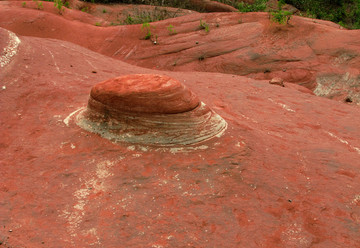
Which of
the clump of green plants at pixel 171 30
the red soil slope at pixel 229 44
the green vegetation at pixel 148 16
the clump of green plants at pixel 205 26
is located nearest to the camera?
the red soil slope at pixel 229 44

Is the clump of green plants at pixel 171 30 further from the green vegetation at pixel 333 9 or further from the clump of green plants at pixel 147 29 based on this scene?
the green vegetation at pixel 333 9

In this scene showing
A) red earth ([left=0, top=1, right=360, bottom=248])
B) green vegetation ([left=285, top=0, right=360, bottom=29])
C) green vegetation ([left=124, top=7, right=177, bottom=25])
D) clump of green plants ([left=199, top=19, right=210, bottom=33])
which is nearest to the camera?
red earth ([left=0, top=1, right=360, bottom=248])

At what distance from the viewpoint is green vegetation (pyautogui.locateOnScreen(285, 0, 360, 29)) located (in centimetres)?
1474

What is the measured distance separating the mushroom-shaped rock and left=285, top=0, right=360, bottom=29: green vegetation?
13.6m

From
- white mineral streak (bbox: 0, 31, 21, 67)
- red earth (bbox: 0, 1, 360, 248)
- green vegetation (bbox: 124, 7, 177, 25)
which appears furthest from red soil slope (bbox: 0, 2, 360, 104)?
white mineral streak (bbox: 0, 31, 21, 67)

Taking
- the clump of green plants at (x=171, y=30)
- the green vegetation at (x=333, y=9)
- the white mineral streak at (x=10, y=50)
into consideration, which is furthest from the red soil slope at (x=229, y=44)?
the green vegetation at (x=333, y=9)

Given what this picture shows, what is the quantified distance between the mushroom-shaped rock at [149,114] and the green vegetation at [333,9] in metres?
13.6

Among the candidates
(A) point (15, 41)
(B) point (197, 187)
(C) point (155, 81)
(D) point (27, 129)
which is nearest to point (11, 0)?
(A) point (15, 41)

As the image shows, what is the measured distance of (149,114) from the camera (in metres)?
2.88

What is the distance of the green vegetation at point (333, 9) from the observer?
1474cm

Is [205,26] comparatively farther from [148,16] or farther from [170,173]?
[170,173]

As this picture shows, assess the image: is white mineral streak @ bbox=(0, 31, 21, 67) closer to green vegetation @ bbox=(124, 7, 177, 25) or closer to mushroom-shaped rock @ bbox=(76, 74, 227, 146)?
mushroom-shaped rock @ bbox=(76, 74, 227, 146)

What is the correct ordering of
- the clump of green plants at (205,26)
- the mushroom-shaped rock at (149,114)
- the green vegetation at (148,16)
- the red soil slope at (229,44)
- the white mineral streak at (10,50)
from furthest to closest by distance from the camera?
the green vegetation at (148,16) < the clump of green plants at (205,26) < the red soil slope at (229,44) < the white mineral streak at (10,50) < the mushroom-shaped rock at (149,114)

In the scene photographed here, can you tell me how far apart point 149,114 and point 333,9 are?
52.1 ft
